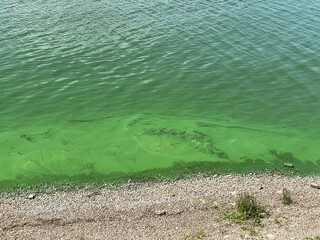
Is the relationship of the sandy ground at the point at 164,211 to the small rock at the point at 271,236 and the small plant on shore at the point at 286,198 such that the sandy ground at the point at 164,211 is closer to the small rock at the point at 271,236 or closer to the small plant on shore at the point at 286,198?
the small rock at the point at 271,236

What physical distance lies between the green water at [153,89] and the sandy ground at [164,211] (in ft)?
3.95

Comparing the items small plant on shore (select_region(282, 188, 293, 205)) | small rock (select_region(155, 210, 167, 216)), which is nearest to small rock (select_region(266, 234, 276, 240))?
small plant on shore (select_region(282, 188, 293, 205))

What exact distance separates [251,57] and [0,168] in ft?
60.0

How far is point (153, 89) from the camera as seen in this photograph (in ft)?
86.0

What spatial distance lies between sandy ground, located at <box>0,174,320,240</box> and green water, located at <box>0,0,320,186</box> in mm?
1204

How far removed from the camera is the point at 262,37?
33344 millimetres

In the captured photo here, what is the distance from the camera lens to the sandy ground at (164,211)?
15.7 metres

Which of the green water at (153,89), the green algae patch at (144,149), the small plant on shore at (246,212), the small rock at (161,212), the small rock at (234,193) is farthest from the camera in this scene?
the green water at (153,89)

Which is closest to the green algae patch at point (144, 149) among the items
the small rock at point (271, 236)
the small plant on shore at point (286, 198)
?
the small plant on shore at point (286, 198)

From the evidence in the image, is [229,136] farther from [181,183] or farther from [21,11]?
[21,11]

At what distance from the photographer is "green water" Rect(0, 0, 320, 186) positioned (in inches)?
803

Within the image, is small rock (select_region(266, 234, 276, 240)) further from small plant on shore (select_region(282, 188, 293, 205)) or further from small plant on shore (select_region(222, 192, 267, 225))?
small plant on shore (select_region(282, 188, 293, 205))

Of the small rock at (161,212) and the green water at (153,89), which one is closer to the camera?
the small rock at (161,212)

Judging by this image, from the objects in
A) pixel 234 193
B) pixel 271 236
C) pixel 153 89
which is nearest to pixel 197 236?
pixel 271 236
